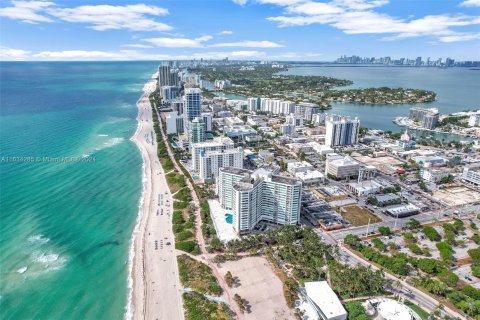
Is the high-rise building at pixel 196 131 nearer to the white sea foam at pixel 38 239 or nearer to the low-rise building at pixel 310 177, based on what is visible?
the low-rise building at pixel 310 177

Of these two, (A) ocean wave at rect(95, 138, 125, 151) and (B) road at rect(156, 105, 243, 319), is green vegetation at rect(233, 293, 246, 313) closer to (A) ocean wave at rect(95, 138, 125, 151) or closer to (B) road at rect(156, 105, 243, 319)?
(B) road at rect(156, 105, 243, 319)

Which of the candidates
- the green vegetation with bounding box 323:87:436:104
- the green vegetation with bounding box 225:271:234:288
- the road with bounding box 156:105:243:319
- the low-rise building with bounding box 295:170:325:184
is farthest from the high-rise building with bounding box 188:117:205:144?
the green vegetation with bounding box 323:87:436:104

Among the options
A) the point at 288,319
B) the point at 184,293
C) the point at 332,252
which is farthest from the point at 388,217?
the point at 184,293

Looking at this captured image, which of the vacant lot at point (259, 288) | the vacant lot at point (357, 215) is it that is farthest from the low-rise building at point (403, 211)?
the vacant lot at point (259, 288)

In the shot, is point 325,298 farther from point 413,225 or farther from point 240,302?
point 413,225

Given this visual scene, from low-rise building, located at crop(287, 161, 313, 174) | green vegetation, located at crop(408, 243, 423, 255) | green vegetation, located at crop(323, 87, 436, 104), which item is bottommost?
green vegetation, located at crop(408, 243, 423, 255)
